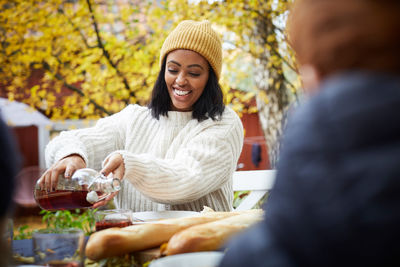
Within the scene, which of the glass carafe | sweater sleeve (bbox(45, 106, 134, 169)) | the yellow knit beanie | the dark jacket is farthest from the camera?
the yellow knit beanie

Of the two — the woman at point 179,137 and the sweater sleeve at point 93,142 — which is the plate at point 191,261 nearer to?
the woman at point 179,137

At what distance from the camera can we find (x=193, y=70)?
2.12m

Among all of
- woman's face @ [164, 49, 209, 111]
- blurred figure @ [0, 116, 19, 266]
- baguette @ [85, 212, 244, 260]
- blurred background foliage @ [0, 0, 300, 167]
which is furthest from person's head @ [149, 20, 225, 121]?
blurred background foliage @ [0, 0, 300, 167]

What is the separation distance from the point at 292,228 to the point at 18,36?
5.32 m

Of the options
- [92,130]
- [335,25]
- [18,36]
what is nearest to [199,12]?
[18,36]

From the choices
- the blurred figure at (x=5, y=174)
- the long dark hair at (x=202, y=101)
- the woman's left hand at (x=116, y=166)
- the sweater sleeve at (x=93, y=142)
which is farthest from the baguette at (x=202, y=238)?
the long dark hair at (x=202, y=101)

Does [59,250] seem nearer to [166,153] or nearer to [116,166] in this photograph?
[116,166]

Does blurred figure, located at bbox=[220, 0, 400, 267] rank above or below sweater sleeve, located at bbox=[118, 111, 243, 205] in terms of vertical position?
above

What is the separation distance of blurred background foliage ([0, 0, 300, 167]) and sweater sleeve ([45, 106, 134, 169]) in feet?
9.00

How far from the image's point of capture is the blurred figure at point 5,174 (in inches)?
19.3

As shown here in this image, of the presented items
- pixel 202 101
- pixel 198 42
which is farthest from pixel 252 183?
pixel 198 42

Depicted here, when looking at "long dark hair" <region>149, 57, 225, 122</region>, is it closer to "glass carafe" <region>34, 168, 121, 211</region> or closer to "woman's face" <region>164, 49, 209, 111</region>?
"woman's face" <region>164, 49, 209, 111</region>

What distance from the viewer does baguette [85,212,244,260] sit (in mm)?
948

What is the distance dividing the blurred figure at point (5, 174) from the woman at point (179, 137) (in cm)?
114
